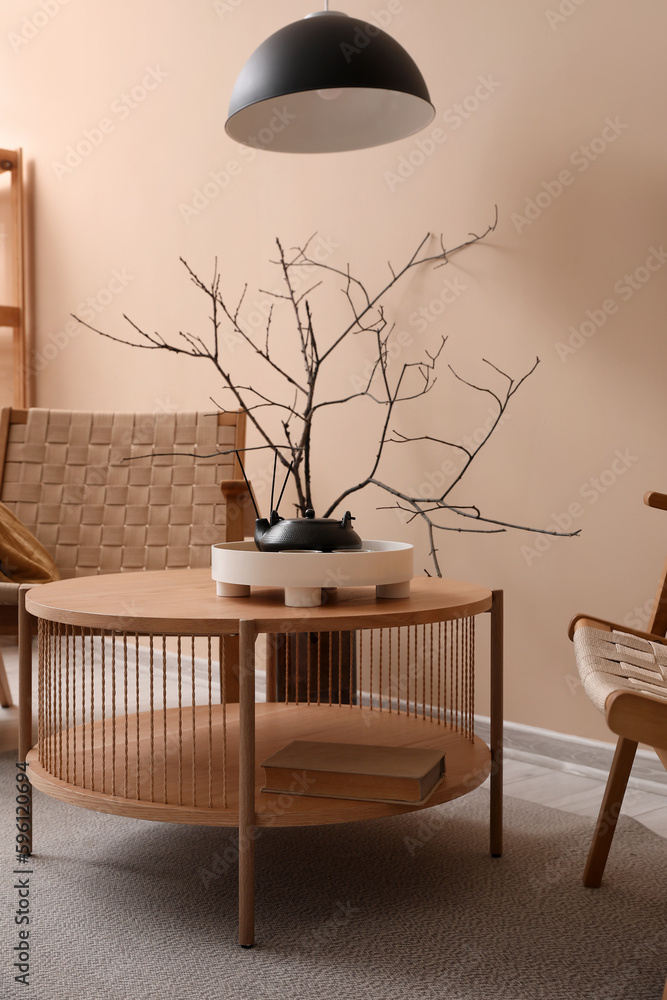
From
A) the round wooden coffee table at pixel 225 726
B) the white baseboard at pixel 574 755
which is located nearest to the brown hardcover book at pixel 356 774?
the round wooden coffee table at pixel 225 726

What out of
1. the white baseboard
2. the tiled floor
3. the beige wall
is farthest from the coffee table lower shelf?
the beige wall

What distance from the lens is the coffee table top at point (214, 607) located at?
52.1 inches

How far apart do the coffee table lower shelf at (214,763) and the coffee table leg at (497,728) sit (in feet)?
0.10

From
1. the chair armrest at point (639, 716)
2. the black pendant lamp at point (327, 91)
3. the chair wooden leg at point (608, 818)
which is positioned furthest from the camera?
the black pendant lamp at point (327, 91)

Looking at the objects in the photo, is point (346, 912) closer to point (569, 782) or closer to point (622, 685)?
point (622, 685)

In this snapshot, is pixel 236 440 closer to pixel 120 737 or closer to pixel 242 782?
pixel 120 737

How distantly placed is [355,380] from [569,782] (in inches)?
50.2

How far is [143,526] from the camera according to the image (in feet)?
8.61

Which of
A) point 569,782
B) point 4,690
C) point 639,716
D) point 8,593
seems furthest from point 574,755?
point 4,690

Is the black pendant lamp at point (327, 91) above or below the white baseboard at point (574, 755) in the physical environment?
above

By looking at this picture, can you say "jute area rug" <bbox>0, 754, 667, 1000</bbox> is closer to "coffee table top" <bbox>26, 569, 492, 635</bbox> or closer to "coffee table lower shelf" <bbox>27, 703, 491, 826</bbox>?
"coffee table lower shelf" <bbox>27, 703, 491, 826</bbox>

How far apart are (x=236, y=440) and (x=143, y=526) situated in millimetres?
366

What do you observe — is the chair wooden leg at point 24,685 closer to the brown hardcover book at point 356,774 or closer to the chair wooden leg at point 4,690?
the brown hardcover book at point 356,774

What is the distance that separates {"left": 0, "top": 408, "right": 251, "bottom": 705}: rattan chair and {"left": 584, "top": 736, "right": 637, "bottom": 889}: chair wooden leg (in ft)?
4.22
